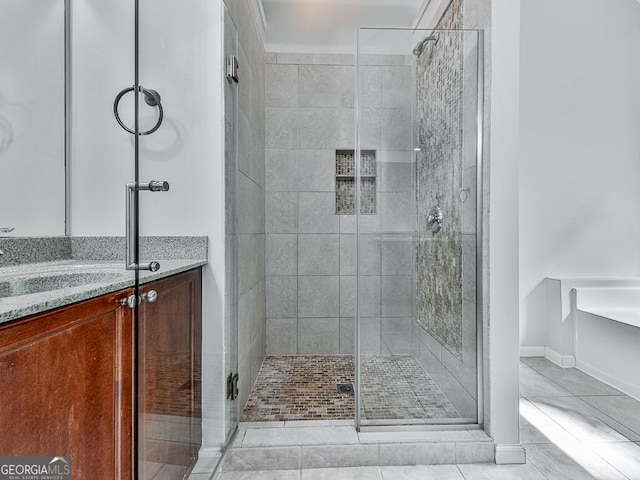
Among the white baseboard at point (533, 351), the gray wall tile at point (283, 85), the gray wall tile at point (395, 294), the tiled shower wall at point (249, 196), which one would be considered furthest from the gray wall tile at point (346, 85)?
the white baseboard at point (533, 351)

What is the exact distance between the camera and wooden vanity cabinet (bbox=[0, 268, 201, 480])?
0.67 metres

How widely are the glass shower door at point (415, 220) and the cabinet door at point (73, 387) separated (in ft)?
3.66

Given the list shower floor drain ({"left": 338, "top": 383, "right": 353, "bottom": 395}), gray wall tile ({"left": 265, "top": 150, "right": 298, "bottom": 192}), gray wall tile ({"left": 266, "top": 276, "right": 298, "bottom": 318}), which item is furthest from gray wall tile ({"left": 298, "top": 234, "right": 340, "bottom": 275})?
shower floor drain ({"left": 338, "top": 383, "right": 353, "bottom": 395})

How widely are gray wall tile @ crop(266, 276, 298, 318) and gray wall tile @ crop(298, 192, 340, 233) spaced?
1.47 ft

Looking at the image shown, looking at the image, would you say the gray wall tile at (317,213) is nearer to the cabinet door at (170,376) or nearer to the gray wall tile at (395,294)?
the gray wall tile at (395,294)

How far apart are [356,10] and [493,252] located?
2271 mm

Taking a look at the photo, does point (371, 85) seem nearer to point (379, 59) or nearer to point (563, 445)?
point (379, 59)

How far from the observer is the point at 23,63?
139 centimetres

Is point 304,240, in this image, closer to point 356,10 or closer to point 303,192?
point 303,192

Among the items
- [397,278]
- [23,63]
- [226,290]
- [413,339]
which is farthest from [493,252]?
[23,63]

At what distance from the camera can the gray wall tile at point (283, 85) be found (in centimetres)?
300

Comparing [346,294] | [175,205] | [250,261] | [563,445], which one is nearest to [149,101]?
[175,205]

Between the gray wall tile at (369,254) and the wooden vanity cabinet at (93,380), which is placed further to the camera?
the gray wall tile at (369,254)

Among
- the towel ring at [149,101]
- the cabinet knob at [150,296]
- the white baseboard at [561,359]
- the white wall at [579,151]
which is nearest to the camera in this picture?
the cabinet knob at [150,296]
